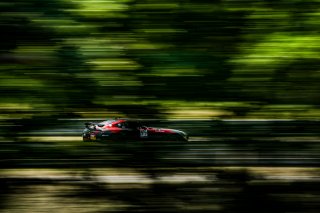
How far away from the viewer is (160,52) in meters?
4.07

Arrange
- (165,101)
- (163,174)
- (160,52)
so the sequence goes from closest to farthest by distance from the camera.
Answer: (160,52), (165,101), (163,174)

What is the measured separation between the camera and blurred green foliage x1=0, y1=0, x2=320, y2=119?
13.1ft

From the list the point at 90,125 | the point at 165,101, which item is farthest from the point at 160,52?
the point at 90,125

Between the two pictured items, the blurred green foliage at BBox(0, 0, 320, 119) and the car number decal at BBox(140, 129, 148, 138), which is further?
the car number decal at BBox(140, 129, 148, 138)

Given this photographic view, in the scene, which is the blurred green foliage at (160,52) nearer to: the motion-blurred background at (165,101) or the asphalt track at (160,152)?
the motion-blurred background at (165,101)

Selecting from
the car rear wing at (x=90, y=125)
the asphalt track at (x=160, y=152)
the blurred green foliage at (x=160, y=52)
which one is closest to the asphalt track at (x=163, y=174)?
the asphalt track at (x=160, y=152)

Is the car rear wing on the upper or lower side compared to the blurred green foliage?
lower

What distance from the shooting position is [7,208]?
15.3 ft

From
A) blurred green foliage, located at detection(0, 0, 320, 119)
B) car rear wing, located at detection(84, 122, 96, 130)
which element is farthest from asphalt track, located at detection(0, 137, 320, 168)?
blurred green foliage, located at detection(0, 0, 320, 119)

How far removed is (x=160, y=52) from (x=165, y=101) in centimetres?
43

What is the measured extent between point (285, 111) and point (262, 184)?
79cm

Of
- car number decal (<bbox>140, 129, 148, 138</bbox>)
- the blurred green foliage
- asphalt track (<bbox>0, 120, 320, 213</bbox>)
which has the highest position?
the blurred green foliage

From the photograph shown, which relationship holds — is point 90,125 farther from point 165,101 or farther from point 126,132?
point 165,101

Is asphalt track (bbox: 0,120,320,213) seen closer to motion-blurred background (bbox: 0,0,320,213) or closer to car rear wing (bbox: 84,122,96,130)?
motion-blurred background (bbox: 0,0,320,213)
